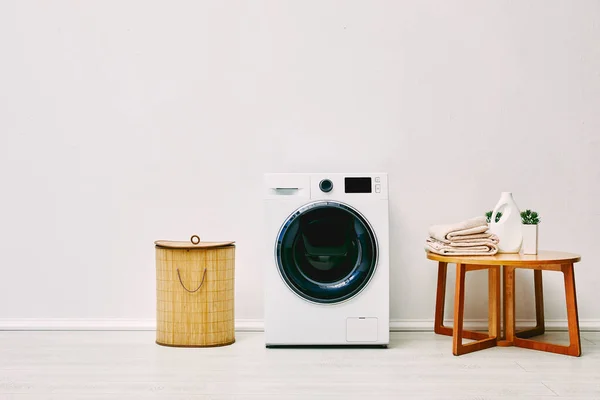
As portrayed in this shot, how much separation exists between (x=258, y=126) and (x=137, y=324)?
119 cm

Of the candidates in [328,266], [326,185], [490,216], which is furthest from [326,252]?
[490,216]

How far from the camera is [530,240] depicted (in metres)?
3.16

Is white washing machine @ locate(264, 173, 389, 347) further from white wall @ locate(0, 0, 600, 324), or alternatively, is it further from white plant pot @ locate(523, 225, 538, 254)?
white plant pot @ locate(523, 225, 538, 254)

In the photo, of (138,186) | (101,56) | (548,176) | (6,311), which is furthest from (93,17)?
(548,176)

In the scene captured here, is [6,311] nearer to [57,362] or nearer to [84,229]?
[84,229]

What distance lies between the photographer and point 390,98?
12.0 ft

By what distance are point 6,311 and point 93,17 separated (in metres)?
1.58

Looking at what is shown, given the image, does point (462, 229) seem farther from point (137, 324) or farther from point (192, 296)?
point (137, 324)

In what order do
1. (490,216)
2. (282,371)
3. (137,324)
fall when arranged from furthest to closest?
(137,324), (490,216), (282,371)

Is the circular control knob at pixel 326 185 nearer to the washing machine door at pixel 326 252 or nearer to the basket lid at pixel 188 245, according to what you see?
the washing machine door at pixel 326 252

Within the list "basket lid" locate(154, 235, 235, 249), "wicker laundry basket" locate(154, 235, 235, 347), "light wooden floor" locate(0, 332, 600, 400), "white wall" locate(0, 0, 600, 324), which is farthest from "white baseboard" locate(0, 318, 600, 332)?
"basket lid" locate(154, 235, 235, 249)

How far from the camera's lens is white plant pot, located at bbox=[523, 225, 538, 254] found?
3150 mm

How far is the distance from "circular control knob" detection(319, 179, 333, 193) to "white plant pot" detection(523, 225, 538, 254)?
891 millimetres

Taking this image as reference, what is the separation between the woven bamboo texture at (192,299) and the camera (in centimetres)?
323
